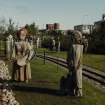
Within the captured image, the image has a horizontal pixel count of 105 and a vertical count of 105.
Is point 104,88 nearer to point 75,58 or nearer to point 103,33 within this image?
point 75,58

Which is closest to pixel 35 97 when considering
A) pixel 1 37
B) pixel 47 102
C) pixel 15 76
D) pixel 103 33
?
→ pixel 47 102

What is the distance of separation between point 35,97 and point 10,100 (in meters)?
5.12

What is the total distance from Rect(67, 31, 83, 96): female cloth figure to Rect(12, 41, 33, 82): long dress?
3.11 metres

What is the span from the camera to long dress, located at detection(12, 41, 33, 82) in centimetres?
1560

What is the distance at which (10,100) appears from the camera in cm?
770

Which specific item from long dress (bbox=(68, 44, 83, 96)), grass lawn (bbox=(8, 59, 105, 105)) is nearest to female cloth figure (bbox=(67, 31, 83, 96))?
long dress (bbox=(68, 44, 83, 96))

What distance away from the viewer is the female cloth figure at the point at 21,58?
51.1 feet

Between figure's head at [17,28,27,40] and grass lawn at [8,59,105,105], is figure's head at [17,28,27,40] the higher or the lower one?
the higher one

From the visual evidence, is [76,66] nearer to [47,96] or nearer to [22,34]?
[47,96]

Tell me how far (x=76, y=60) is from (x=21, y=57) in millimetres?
3340

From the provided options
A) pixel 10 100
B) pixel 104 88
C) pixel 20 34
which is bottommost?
pixel 104 88

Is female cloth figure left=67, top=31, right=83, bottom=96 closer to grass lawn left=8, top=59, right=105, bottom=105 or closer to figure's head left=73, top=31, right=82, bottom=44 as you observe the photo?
A: figure's head left=73, top=31, right=82, bottom=44

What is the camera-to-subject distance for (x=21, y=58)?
615 inches

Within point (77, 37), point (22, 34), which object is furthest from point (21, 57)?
point (77, 37)
